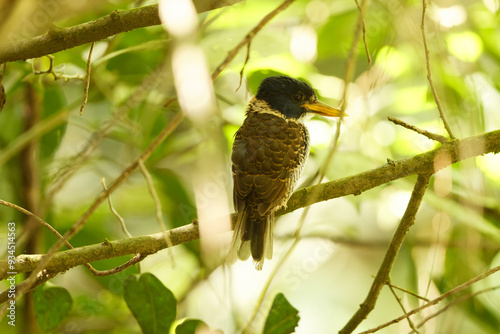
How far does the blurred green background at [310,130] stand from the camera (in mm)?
2412

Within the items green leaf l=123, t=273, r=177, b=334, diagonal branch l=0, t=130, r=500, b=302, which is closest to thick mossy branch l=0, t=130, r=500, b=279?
diagonal branch l=0, t=130, r=500, b=302

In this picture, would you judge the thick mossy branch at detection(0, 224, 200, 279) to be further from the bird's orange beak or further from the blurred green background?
the bird's orange beak

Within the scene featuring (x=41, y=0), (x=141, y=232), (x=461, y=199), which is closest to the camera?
(x=41, y=0)

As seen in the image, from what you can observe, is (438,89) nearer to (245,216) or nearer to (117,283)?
(245,216)

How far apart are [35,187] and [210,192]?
2.70 feet

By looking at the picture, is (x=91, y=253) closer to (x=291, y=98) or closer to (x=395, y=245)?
(x=395, y=245)

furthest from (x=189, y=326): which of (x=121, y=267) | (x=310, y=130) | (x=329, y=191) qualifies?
(x=310, y=130)

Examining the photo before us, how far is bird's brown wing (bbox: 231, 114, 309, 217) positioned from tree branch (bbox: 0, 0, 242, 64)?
1096 millimetres

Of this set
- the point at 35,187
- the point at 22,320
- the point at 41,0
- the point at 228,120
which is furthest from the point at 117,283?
the point at 41,0

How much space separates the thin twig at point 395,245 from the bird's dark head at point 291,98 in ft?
3.91

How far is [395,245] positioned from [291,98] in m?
1.41

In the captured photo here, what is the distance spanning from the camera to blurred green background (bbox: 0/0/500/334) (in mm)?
2412

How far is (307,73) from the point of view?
298cm

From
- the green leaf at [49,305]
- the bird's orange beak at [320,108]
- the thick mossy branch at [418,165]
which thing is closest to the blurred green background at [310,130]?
the bird's orange beak at [320,108]
